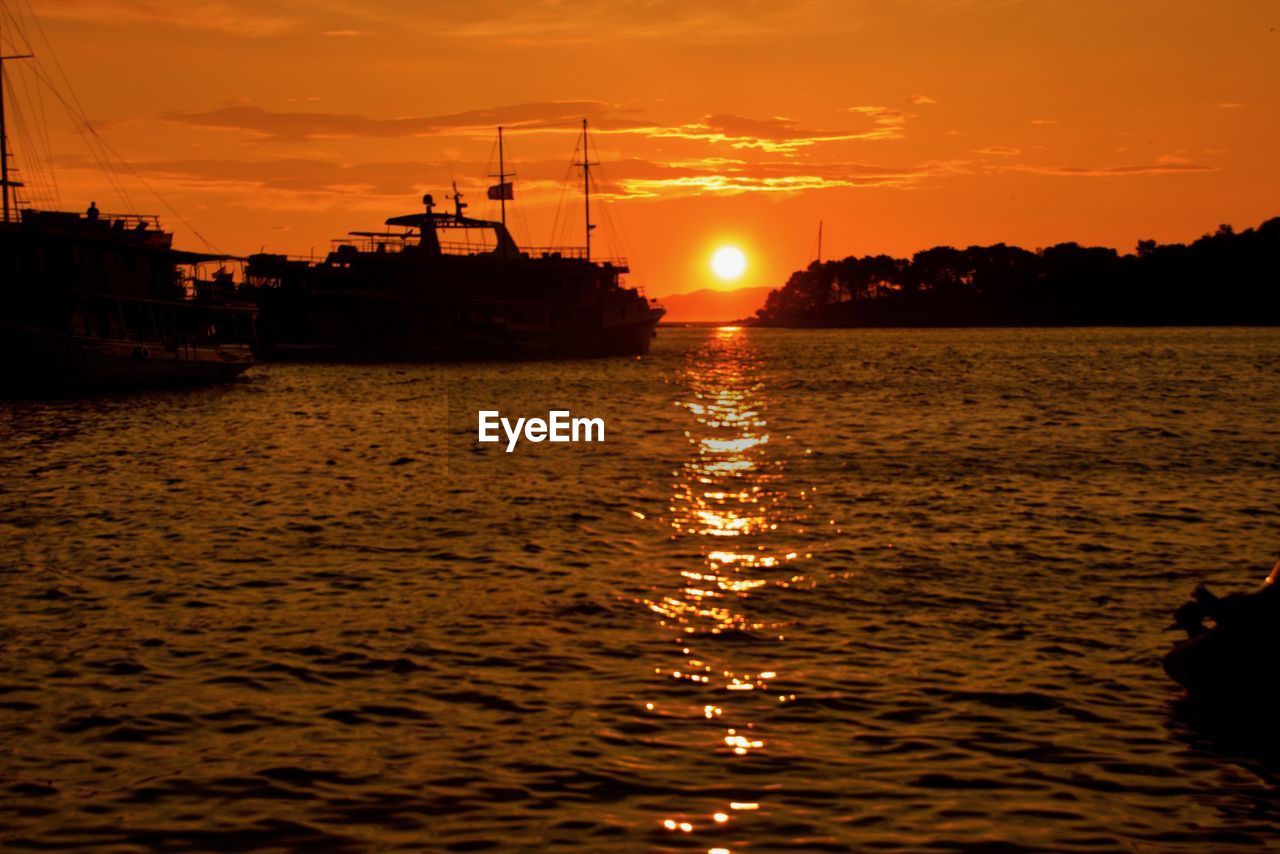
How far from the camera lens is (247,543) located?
65.8ft

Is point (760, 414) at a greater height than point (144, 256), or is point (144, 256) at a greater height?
point (144, 256)

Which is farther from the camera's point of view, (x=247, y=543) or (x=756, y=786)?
(x=247, y=543)

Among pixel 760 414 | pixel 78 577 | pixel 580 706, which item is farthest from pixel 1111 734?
pixel 760 414

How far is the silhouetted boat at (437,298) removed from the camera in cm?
10306

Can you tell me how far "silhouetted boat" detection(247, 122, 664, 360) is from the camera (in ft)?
338

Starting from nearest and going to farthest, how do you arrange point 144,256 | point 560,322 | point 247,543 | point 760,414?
point 247,543, point 760,414, point 144,256, point 560,322

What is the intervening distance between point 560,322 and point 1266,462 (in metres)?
78.8

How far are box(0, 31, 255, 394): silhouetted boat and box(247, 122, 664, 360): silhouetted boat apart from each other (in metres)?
32.2

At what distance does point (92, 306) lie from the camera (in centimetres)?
6275

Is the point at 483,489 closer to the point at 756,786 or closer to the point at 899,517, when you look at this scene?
the point at 899,517
